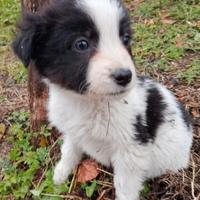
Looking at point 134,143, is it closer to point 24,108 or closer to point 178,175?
point 178,175

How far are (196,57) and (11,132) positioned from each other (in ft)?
8.47

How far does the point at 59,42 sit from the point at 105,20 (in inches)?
15.6

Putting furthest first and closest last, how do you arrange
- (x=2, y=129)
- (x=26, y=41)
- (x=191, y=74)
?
(x=191, y=74), (x=2, y=129), (x=26, y=41)

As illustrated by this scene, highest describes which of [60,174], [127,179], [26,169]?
[127,179]

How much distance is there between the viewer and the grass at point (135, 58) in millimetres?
4359

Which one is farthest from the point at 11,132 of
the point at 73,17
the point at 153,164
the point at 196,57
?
the point at 196,57

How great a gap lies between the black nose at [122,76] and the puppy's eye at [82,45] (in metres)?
0.36

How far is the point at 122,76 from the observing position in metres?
3.10

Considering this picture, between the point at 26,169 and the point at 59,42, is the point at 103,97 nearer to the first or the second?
the point at 59,42

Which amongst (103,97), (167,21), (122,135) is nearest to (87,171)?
(122,135)

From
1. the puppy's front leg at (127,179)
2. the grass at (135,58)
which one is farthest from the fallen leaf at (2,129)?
the puppy's front leg at (127,179)

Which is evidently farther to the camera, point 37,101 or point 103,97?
A: point 37,101

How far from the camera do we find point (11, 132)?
5125 millimetres

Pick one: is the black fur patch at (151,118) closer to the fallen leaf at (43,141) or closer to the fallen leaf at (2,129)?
the fallen leaf at (43,141)
